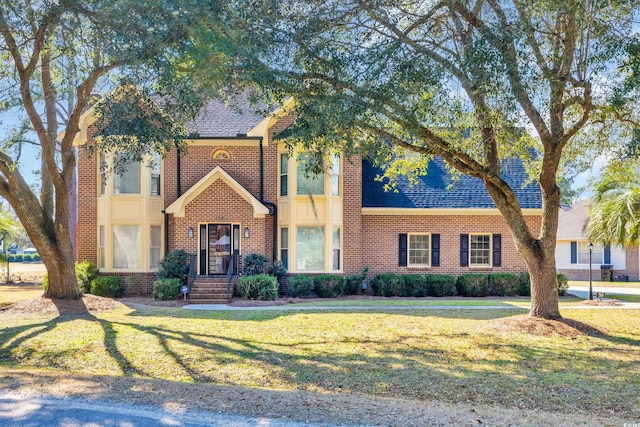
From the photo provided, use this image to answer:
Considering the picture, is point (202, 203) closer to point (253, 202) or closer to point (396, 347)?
point (253, 202)

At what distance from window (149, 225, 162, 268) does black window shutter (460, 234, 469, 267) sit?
11.5m

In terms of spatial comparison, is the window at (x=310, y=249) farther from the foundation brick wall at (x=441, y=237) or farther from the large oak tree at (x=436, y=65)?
the large oak tree at (x=436, y=65)

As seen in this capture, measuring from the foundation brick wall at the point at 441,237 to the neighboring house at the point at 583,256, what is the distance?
38.2 feet

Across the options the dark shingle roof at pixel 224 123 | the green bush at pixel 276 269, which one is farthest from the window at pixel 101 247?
the green bush at pixel 276 269

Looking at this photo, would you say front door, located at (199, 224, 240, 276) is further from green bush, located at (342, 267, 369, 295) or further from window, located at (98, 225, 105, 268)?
green bush, located at (342, 267, 369, 295)

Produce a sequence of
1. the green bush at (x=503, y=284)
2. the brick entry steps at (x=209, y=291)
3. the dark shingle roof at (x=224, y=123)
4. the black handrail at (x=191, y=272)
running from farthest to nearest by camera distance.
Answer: the green bush at (x=503, y=284)
the dark shingle roof at (x=224, y=123)
the black handrail at (x=191, y=272)
the brick entry steps at (x=209, y=291)

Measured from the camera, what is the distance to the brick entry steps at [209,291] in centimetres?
1725

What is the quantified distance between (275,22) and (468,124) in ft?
17.9

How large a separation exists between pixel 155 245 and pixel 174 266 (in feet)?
5.68

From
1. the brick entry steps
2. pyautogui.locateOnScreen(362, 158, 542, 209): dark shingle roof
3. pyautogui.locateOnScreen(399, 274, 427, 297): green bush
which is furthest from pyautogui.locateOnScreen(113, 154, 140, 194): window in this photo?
pyautogui.locateOnScreen(399, 274, 427, 297): green bush

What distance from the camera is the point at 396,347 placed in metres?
10.2

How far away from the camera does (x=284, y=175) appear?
19422 mm

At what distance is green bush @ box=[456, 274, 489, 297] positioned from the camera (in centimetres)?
1972

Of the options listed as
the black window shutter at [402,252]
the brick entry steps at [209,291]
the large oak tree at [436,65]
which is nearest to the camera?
the large oak tree at [436,65]
